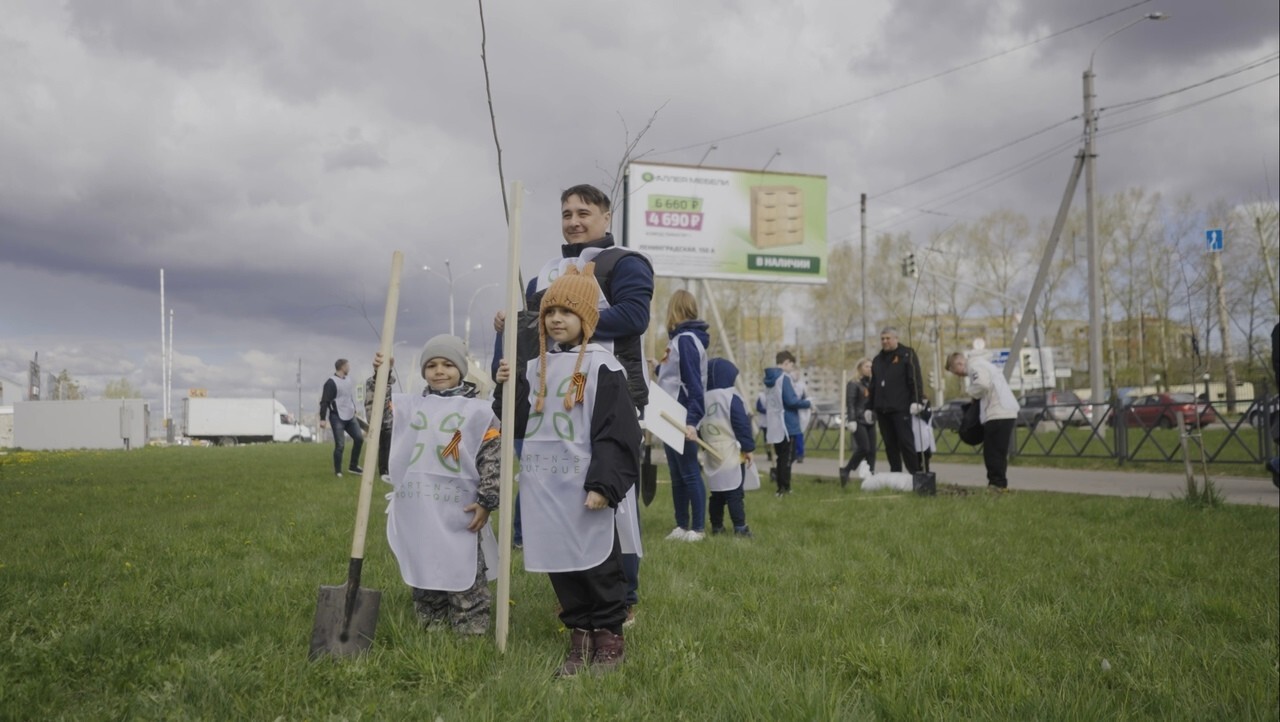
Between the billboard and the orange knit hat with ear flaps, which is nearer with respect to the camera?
the orange knit hat with ear flaps

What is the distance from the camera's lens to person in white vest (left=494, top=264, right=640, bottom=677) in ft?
10.8

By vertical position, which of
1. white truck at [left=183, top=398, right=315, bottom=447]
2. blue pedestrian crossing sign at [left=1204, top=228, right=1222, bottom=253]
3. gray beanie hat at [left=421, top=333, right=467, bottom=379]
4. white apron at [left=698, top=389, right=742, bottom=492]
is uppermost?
blue pedestrian crossing sign at [left=1204, top=228, right=1222, bottom=253]

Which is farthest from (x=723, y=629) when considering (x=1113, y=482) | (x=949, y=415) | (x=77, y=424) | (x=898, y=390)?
(x=949, y=415)

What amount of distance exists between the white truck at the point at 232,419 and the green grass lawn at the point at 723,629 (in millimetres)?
50043

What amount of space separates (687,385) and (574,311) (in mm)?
3171

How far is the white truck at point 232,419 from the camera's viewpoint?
5306cm

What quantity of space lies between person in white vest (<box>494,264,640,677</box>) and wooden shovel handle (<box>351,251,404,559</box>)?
53 centimetres

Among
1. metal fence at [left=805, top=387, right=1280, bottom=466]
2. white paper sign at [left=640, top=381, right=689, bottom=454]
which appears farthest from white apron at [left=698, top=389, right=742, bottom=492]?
metal fence at [left=805, top=387, right=1280, bottom=466]

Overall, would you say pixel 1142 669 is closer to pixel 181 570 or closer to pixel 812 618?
pixel 812 618

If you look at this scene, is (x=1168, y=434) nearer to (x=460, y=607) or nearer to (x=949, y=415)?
(x=949, y=415)

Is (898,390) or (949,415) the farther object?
(949,415)

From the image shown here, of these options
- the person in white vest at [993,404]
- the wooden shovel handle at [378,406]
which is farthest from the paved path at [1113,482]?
the wooden shovel handle at [378,406]

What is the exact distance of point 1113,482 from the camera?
12.2 metres

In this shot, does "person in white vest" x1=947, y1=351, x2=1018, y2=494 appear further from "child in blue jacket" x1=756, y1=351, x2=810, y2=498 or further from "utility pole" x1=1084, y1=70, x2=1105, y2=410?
"utility pole" x1=1084, y1=70, x2=1105, y2=410
